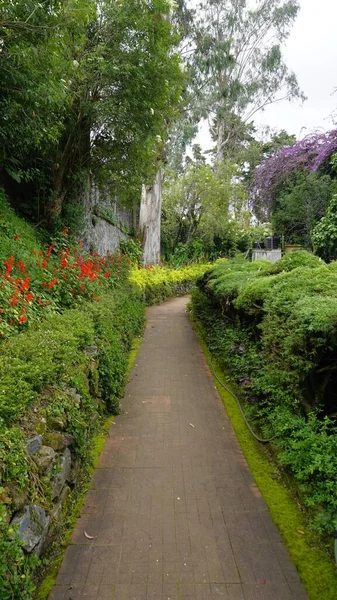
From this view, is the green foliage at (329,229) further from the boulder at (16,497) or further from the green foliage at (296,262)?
the boulder at (16,497)

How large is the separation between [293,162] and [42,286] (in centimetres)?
1479

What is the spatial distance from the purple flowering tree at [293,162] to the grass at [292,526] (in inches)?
543

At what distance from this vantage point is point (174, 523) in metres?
2.72

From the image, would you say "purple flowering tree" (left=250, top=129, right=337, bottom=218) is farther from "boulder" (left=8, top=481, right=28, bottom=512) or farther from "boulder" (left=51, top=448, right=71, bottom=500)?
"boulder" (left=8, top=481, right=28, bottom=512)

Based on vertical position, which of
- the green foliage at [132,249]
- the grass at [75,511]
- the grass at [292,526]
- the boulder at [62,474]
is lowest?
the grass at [292,526]

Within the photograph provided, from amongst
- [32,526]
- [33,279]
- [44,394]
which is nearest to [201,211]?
[33,279]

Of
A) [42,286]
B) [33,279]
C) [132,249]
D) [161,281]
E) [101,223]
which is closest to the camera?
[33,279]

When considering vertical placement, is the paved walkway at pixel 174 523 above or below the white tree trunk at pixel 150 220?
below

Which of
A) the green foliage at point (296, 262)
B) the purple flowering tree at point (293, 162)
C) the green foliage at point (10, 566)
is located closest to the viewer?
the green foliage at point (10, 566)

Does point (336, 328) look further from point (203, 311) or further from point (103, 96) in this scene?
point (203, 311)

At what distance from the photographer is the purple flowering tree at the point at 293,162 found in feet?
49.3

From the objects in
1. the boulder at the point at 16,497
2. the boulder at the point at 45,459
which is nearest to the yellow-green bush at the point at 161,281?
the boulder at the point at 45,459

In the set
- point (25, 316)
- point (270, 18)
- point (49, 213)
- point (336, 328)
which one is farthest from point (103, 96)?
point (270, 18)

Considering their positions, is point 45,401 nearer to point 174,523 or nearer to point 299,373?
point 174,523
